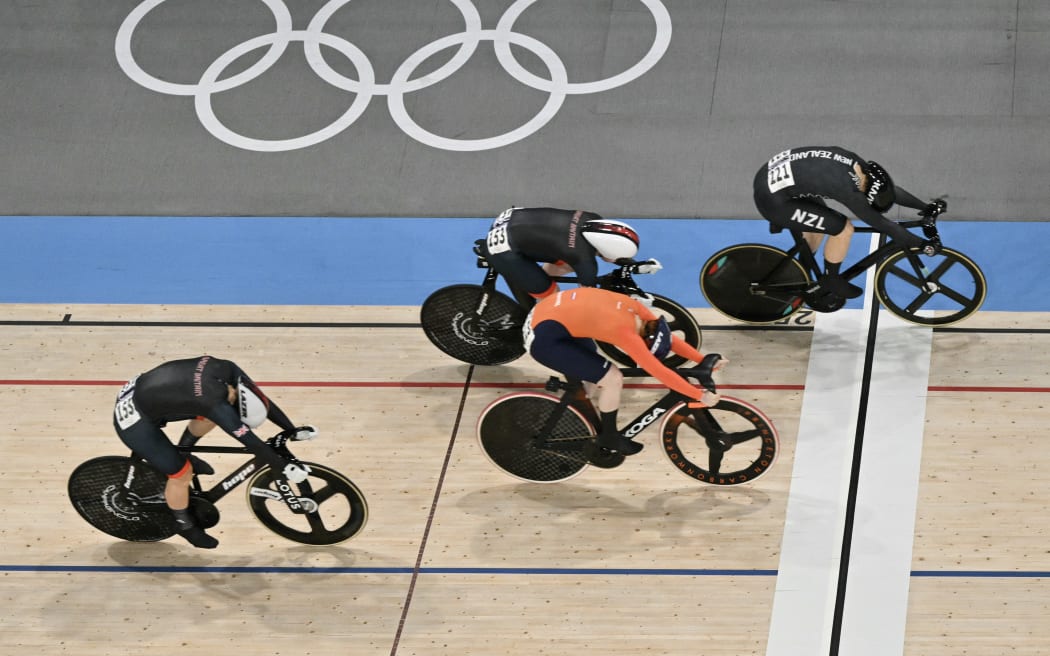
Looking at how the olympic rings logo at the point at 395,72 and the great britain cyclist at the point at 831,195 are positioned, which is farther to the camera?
the olympic rings logo at the point at 395,72

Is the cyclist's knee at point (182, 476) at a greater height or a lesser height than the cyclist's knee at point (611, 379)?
→ lesser

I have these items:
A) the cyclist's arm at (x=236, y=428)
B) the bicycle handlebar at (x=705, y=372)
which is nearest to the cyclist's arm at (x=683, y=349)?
the bicycle handlebar at (x=705, y=372)

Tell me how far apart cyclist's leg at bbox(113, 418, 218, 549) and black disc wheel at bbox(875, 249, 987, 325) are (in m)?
4.61

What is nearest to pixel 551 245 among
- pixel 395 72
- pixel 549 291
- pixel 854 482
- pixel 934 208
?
pixel 549 291

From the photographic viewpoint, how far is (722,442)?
7641mm

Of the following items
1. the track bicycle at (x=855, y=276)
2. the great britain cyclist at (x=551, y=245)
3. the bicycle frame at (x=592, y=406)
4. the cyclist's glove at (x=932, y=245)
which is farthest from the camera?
the track bicycle at (x=855, y=276)

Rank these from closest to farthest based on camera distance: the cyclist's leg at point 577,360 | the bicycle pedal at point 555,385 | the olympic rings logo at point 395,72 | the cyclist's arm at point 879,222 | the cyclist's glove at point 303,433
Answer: the cyclist's glove at point 303,433 → the cyclist's leg at point 577,360 → the bicycle pedal at point 555,385 → the cyclist's arm at point 879,222 → the olympic rings logo at point 395,72

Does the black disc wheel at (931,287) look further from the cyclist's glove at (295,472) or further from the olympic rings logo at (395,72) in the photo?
the cyclist's glove at (295,472)

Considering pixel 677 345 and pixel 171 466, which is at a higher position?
pixel 677 345

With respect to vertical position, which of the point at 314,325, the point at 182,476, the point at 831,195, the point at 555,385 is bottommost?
the point at 314,325

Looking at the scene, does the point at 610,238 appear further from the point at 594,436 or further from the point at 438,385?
the point at 438,385

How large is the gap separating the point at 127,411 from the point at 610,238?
2.90 m

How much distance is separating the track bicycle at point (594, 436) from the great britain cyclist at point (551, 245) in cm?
72

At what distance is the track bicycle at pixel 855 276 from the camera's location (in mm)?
8562
